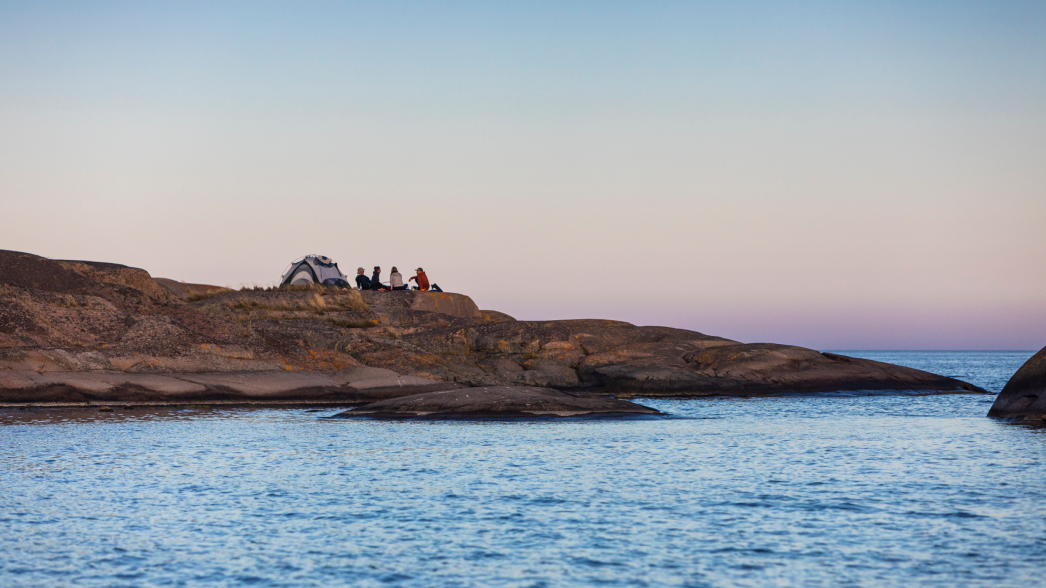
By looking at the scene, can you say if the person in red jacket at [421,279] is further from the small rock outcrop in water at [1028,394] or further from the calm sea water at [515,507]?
the small rock outcrop in water at [1028,394]

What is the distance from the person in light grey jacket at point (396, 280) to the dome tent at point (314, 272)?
5672 millimetres

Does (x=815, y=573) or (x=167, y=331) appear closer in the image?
(x=815, y=573)

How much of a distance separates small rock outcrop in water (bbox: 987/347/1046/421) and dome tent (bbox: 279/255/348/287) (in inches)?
1414

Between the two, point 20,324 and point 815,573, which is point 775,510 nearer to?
point 815,573

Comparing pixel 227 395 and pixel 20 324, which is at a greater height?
pixel 20 324

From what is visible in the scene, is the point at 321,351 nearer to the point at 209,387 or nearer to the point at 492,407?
the point at 209,387

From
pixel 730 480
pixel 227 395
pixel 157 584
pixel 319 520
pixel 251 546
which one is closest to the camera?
pixel 157 584

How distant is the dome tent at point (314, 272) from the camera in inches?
1998

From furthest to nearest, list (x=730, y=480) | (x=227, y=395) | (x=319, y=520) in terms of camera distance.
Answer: (x=227, y=395), (x=730, y=480), (x=319, y=520)

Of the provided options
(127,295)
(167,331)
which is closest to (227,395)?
(167,331)

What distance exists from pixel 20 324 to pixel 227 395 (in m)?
8.09

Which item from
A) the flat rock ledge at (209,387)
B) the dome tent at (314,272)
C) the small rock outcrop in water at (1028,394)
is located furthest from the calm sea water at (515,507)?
the dome tent at (314,272)

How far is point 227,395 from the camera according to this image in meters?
30.3

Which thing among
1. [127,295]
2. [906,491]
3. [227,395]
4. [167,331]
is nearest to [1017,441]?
[906,491]
